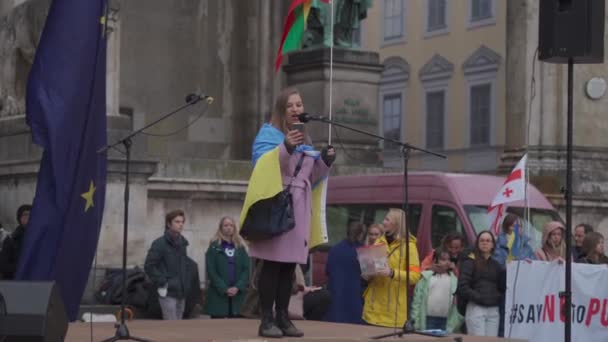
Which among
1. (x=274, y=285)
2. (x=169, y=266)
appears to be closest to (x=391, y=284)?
(x=169, y=266)

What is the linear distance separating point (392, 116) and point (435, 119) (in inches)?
83.4

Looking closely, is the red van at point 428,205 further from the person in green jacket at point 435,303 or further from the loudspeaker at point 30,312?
the loudspeaker at point 30,312

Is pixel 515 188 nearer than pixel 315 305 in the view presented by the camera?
No

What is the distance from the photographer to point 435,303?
16172mm

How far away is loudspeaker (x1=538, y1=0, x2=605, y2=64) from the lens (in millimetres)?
13594

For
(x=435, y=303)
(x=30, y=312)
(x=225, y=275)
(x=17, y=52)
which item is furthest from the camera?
(x=17, y=52)

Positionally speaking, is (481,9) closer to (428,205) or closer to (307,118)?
(428,205)

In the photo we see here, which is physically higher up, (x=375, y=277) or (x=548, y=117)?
(x=548, y=117)

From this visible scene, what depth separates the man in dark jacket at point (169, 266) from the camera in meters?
16.2

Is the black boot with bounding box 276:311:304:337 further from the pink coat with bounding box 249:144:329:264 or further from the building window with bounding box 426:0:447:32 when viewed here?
the building window with bounding box 426:0:447:32

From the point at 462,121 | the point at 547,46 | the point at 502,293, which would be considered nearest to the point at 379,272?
the point at 502,293

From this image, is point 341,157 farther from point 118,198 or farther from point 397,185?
point 118,198

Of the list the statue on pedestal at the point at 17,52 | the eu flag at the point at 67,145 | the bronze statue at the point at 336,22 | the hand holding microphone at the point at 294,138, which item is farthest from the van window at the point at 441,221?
the eu flag at the point at 67,145

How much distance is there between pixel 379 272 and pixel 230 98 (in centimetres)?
976
